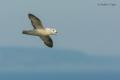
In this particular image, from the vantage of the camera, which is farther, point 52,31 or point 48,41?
point 48,41

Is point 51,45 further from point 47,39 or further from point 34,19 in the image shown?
point 34,19

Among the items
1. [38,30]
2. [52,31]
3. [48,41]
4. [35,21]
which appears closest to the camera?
[52,31]

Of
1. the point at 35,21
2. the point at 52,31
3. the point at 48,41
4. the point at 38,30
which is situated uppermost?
the point at 35,21

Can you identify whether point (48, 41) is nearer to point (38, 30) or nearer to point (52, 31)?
point (38, 30)

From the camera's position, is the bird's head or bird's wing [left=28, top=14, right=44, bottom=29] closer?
the bird's head

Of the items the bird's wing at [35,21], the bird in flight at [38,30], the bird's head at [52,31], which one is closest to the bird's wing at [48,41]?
the bird in flight at [38,30]

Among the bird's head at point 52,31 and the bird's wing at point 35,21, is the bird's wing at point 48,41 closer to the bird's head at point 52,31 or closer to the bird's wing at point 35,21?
the bird's wing at point 35,21

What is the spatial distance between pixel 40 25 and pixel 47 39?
4581 millimetres

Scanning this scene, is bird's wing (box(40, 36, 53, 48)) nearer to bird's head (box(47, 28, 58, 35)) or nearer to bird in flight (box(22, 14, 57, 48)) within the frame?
bird in flight (box(22, 14, 57, 48))

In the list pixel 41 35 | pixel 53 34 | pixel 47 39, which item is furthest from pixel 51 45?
pixel 53 34

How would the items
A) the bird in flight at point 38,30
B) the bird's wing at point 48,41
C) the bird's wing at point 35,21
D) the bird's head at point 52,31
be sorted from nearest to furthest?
the bird's head at point 52,31, the bird in flight at point 38,30, the bird's wing at point 35,21, the bird's wing at point 48,41

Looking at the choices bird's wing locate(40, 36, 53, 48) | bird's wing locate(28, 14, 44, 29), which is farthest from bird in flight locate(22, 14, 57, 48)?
bird's wing locate(40, 36, 53, 48)

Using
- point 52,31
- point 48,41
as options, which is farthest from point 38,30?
point 48,41

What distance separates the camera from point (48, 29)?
4541 centimetres
